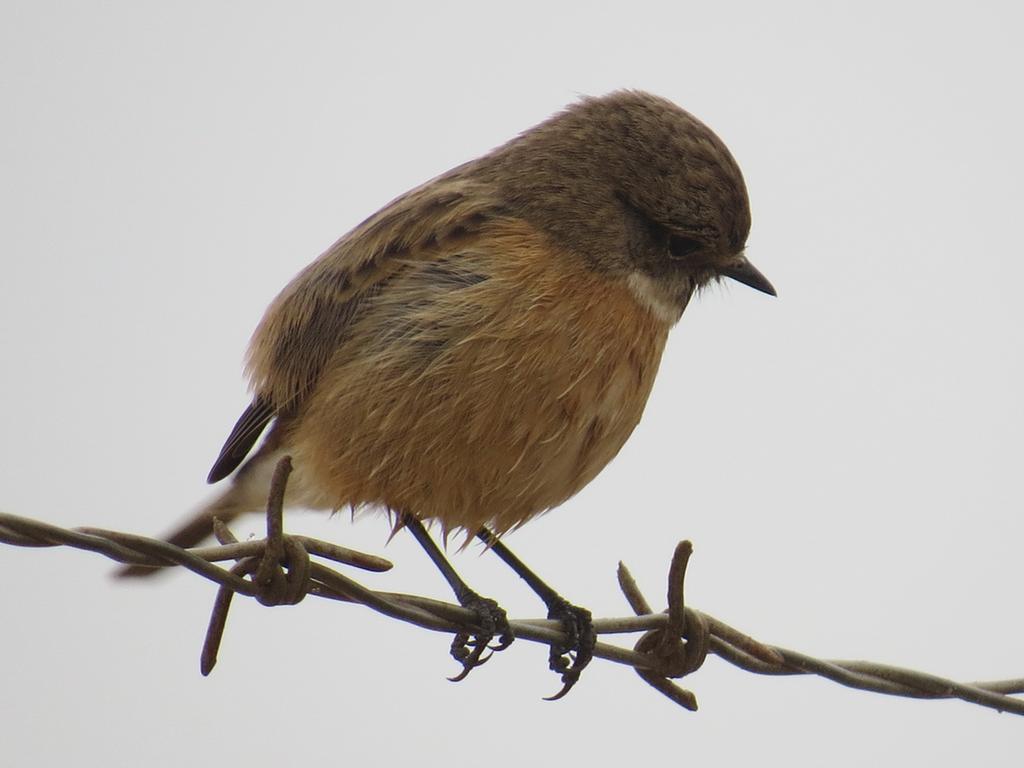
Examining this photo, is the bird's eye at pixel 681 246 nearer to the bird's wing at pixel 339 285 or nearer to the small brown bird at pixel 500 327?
the small brown bird at pixel 500 327

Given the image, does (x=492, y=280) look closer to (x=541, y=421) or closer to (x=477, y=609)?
(x=541, y=421)

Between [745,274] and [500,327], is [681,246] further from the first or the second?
[500,327]

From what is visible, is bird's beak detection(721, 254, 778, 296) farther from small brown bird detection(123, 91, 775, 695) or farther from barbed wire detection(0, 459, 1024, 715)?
barbed wire detection(0, 459, 1024, 715)

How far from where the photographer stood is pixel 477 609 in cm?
443

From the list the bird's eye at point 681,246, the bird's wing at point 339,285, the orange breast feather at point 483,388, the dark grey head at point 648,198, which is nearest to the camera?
the orange breast feather at point 483,388

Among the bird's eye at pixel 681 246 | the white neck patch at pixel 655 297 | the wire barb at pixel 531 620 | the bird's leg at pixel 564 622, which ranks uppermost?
the bird's eye at pixel 681 246

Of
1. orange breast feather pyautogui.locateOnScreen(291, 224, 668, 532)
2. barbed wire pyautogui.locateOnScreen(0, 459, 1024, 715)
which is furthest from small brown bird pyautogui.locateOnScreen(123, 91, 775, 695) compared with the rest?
barbed wire pyautogui.locateOnScreen(0, 459, 1024, 715)

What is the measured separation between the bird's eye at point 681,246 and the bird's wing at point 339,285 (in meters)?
0.71

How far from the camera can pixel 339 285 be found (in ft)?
16.6

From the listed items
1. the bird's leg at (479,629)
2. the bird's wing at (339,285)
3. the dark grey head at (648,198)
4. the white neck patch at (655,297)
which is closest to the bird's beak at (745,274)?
the dark grey head at (648,198)

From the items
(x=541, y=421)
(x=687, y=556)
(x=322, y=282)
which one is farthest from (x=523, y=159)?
(x=687, y=556)

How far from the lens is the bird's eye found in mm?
5250

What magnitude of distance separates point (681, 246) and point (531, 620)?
205 cm

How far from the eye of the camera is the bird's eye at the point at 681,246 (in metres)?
5.25
